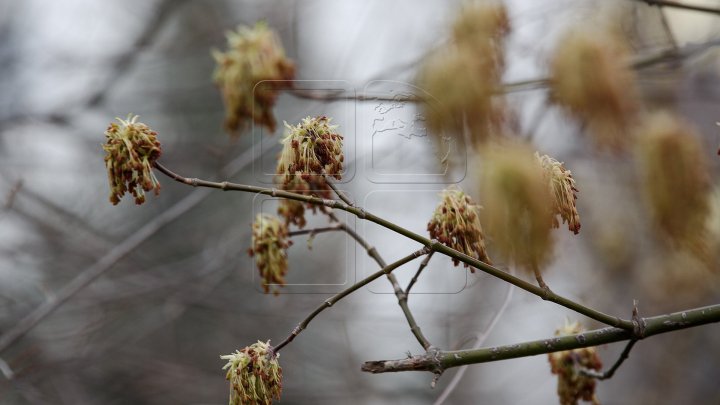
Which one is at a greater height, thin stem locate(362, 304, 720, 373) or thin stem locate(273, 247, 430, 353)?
thin stem locate(273, 247, 430, 353)

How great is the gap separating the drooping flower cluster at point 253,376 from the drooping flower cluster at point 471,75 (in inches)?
5.3

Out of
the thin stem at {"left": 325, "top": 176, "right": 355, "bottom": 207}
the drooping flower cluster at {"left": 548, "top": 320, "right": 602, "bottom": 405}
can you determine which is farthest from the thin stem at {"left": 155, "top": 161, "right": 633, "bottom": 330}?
the drooping flower cluster at {"left": 548, "top": 320, "right": 602, "bottom": 405}

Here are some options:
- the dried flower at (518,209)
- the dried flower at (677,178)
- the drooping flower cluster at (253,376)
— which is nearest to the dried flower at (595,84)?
the dried flower at (677,178)

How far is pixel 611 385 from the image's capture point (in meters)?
1.00

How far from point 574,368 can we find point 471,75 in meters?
0.18

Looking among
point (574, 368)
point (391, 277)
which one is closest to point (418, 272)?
point (391, 277)

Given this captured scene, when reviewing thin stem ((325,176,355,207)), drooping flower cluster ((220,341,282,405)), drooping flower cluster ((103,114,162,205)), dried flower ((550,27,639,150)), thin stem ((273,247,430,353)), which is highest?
dried flower ((550,27,639,150))

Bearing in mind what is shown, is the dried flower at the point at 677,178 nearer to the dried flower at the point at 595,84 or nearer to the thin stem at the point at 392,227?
the dried flower at the point at 595,84

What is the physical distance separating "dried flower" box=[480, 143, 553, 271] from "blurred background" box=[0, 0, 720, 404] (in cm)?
2

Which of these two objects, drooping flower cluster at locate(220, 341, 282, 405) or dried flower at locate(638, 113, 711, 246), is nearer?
drooping flower cluster at locate(220, 341, 282, 405)

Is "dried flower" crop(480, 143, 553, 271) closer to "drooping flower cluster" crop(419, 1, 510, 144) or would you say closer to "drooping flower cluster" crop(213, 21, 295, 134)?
"drooping flower cluster" crop(419, 1, 510, 144)

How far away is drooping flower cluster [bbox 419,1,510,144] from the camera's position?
1.36 feet

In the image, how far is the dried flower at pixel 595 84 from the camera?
0.46 meters

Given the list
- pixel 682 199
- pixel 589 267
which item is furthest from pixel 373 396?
pixel 682 199
